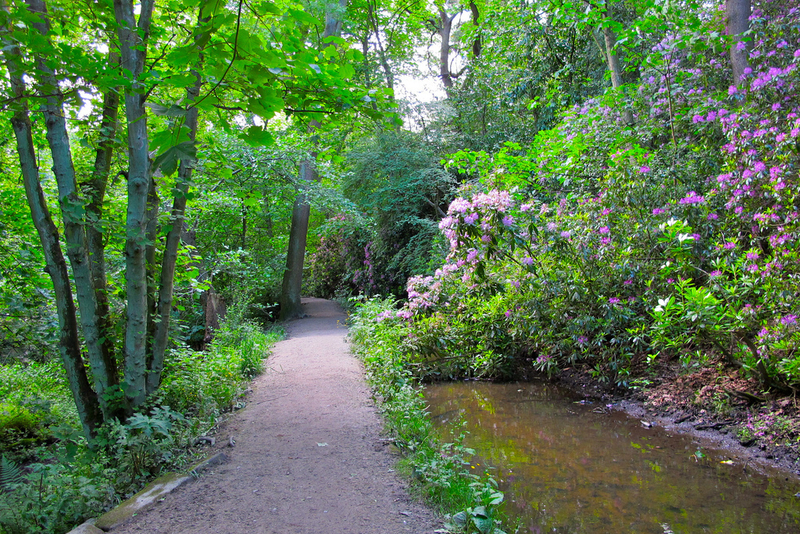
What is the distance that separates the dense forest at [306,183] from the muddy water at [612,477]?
0.77 metres

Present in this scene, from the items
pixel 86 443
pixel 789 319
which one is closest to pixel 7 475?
pixel 86 443

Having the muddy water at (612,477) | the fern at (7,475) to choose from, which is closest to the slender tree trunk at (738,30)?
the muddy water at (612,477)

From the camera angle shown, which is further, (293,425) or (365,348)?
(365,348)

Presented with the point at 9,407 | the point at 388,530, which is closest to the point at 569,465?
the point at 388,530

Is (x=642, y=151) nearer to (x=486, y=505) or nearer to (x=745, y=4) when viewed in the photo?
(x=745, y=4)

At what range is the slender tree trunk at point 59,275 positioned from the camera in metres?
3.56

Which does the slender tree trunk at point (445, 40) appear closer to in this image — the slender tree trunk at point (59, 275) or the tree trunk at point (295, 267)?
the tree trunk at point (295, 267)

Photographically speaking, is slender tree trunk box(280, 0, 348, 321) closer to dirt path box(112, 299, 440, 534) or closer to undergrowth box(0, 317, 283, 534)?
undergrowth box(0, 317, 283, 534)

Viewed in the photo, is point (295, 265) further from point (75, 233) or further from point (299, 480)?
point (299, 480)

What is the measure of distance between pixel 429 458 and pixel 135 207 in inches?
119

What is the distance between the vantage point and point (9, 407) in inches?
206

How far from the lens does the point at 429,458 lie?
3646 millimetres

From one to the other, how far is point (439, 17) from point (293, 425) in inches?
802

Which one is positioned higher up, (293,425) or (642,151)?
(642,151)
